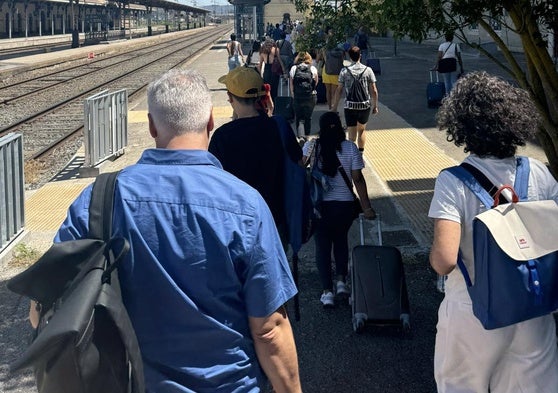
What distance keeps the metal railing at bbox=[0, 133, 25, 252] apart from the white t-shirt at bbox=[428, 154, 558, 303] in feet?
15.6

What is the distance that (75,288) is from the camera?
1.88 meters

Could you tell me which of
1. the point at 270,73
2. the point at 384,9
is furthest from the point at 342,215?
the point at 270,73

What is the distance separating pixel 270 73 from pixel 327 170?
9423 mm

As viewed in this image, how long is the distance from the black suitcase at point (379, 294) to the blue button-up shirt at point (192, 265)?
270 centimetres

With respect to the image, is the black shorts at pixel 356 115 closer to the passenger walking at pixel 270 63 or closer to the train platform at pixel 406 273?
the train platform at pixel 406 273

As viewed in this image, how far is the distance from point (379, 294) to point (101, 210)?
3.05 meters

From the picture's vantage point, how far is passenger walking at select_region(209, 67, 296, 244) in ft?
13.5

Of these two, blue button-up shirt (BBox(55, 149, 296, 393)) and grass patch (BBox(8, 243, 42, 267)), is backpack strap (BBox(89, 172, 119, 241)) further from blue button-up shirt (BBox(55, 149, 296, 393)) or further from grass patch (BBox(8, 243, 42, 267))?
grass patch (BBox(8, 243, 42, 267))

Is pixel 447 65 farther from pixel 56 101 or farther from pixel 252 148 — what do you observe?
pixel 56 101

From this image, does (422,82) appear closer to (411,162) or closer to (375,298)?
(411,162)

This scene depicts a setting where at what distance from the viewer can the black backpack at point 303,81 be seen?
11.0m

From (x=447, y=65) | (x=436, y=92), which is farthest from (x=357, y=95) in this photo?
(x=436, y=92)

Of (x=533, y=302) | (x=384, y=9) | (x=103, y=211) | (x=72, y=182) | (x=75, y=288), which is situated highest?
(x=384, y=9)

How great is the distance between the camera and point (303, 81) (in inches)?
439
